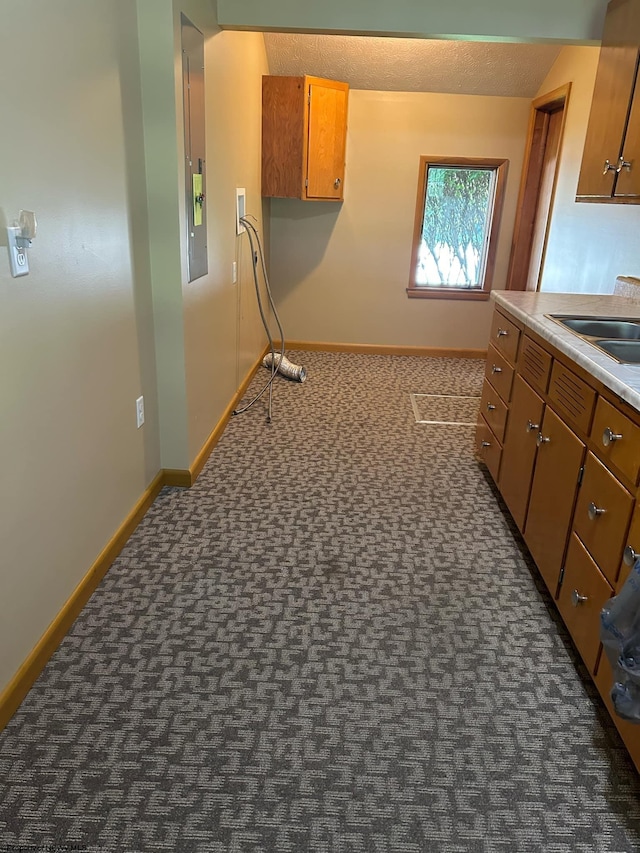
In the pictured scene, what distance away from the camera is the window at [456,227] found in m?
5.12

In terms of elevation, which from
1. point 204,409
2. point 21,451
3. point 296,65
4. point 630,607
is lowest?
point 204,409

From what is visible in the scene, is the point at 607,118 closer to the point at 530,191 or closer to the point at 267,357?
the point at 530,191

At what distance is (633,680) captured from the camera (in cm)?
137

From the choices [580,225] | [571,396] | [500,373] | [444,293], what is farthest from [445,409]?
[571,396]

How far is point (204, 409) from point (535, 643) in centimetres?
195

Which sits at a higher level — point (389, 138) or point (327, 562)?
point (389, 138)

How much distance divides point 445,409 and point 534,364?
1792mm

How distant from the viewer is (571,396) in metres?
2.08

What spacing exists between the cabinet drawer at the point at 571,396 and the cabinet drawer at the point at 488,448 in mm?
765

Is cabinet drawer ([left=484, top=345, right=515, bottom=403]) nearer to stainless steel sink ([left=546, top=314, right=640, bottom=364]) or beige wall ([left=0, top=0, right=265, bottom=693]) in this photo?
stainless steel sink ([left=546, top=314, right=640, bottom=364])

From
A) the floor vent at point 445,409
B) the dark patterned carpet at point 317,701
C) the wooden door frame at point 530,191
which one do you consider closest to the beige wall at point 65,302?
the dark patterned carpet at point 317,701

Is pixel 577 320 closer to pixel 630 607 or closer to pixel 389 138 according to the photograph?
pixel 630 607

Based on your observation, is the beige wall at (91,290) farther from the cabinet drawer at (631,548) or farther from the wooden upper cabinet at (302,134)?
the cabinet drawer at (631,548)

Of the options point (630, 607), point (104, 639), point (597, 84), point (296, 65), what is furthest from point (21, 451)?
point (296, 65)
